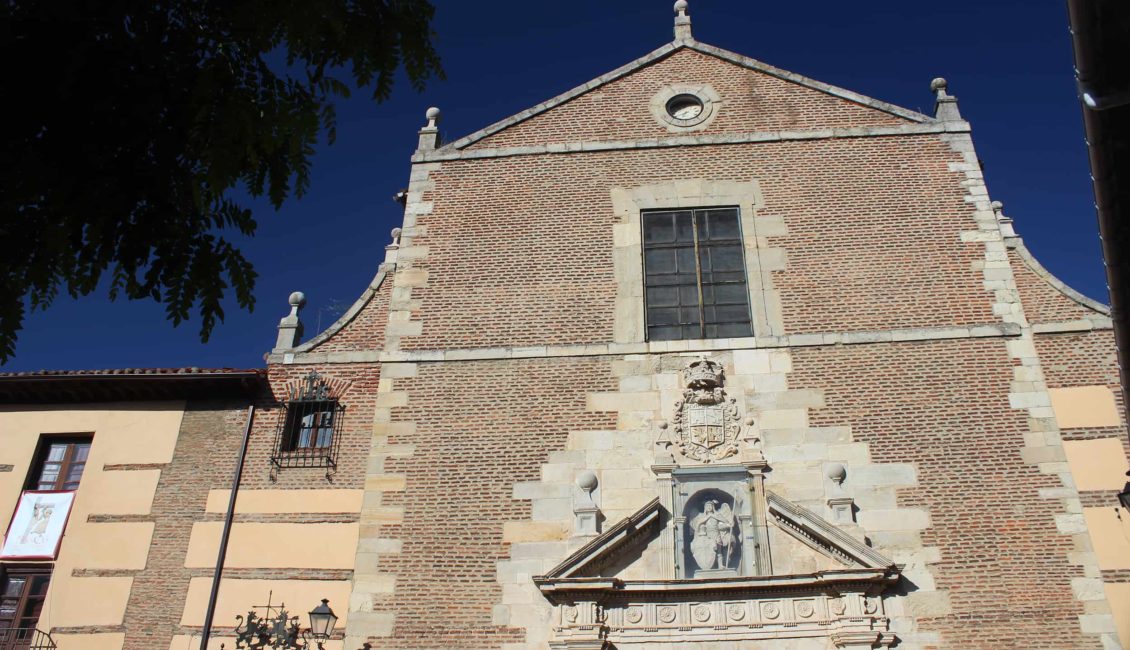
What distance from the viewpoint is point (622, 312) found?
11.9m

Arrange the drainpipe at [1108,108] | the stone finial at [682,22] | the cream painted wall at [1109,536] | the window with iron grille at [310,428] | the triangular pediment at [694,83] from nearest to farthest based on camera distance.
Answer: the drainpipe at [1108,108] < the cream painted wall at [1109,536] < the window with iron grille at [310,428] < the triangular pediment at [694,83] < the stone finial at [682,22]

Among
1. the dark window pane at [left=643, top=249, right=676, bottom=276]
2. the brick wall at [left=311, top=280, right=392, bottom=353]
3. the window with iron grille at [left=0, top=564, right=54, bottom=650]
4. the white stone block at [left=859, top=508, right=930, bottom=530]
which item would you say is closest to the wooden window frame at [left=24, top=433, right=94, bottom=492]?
the window with iron grille at [left=0, top=564, right=54, bottom=650]

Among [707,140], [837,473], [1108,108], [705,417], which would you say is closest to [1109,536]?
[837,473]

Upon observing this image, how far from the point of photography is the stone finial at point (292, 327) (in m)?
12.3

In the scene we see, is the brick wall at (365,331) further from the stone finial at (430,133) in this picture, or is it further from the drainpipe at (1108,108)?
the drainpipe at (1108,108)

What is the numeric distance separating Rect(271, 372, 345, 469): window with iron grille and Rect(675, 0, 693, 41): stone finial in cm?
749

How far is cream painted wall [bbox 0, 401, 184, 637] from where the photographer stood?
10.6m

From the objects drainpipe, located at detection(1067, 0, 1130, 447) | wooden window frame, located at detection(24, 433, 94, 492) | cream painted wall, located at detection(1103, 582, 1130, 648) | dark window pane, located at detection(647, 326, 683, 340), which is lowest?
cream painted wall, located at detection(1103, 582, 1130, 648)

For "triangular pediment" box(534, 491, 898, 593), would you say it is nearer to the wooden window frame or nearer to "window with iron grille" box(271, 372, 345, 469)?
"window with iron grille" box(271, 372, 345, 469)

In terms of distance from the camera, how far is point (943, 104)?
13438 mm

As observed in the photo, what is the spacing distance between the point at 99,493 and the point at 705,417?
23.4ft

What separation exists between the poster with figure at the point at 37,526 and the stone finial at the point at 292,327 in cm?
298

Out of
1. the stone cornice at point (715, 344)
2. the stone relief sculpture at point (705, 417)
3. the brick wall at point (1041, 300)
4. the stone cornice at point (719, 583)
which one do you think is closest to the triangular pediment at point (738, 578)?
the stone cornice at point (719, 583)

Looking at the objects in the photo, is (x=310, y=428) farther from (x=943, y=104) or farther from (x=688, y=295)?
(x=943, y=104)
